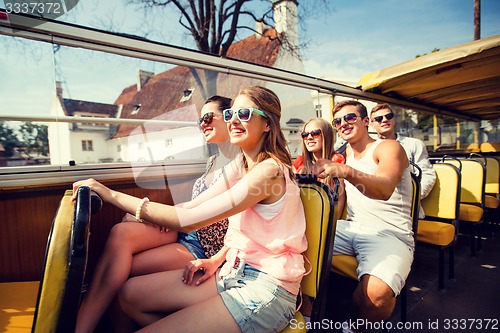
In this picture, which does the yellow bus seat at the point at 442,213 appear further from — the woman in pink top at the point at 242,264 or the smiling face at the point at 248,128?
the smiling face at the point at 248,128

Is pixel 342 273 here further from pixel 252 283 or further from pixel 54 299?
pixel 54 299

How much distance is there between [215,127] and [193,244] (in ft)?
2.87

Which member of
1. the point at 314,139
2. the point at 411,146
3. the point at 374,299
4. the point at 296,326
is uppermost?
the point at 314,139

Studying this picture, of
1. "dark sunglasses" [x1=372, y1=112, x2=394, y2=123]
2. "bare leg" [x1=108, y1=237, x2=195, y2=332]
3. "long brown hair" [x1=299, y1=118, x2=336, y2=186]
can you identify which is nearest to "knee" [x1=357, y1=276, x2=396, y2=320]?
"bare leg" [x1=108, y1=237, x2=195, y2=332]

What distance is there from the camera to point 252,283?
3.82ft

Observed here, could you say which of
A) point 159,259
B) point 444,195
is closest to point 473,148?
point 444,195

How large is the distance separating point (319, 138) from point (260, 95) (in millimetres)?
1362

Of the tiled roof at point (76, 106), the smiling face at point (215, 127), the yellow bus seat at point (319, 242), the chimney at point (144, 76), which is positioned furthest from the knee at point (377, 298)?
the chimney at point (144, 76)

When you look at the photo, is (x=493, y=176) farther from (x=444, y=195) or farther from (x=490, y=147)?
(x=490, y=147)

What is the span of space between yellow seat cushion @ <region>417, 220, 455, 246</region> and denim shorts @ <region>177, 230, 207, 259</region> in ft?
7.51

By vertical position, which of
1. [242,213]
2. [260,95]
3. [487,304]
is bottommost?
[487,304]

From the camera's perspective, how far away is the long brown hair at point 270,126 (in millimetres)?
1390

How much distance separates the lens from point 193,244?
174cm

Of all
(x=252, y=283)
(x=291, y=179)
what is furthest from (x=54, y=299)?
(x=291, y=179)
